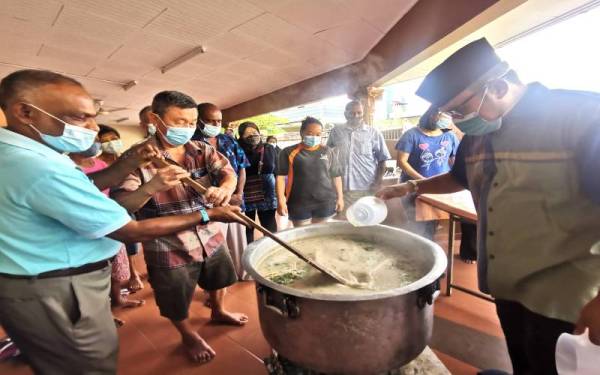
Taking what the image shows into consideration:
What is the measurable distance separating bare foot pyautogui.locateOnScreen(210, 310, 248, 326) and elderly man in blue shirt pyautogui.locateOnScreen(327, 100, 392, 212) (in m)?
1.90

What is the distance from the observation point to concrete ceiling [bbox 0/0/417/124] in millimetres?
3684

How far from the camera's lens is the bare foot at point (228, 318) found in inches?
102

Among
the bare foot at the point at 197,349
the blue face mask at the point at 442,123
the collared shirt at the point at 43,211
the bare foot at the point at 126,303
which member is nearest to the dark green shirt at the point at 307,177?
the blue face mask at the point at 442,123

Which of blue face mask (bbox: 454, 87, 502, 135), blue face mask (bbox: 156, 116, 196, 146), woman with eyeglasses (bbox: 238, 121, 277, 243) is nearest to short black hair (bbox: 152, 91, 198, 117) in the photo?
blue face mask (bbox: 156, 116, 196, 146)

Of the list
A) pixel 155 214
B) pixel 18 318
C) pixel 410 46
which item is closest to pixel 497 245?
pixel 155 214

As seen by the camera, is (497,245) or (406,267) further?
(406,267)

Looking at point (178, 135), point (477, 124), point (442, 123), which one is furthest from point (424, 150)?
point (178, 135)

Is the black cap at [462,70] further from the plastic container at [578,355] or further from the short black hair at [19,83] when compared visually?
the short black hair at [19,83]

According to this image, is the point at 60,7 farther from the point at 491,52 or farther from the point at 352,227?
the point at 491,52

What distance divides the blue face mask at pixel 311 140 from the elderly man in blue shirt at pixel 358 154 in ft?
1.51

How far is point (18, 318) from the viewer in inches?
47.3

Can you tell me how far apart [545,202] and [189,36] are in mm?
5151

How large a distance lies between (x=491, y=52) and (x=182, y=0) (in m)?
3.73

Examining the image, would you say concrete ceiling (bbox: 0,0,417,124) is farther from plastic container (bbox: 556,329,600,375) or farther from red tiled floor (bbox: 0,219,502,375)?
plastic container (bbox: 556,329,600,375)
